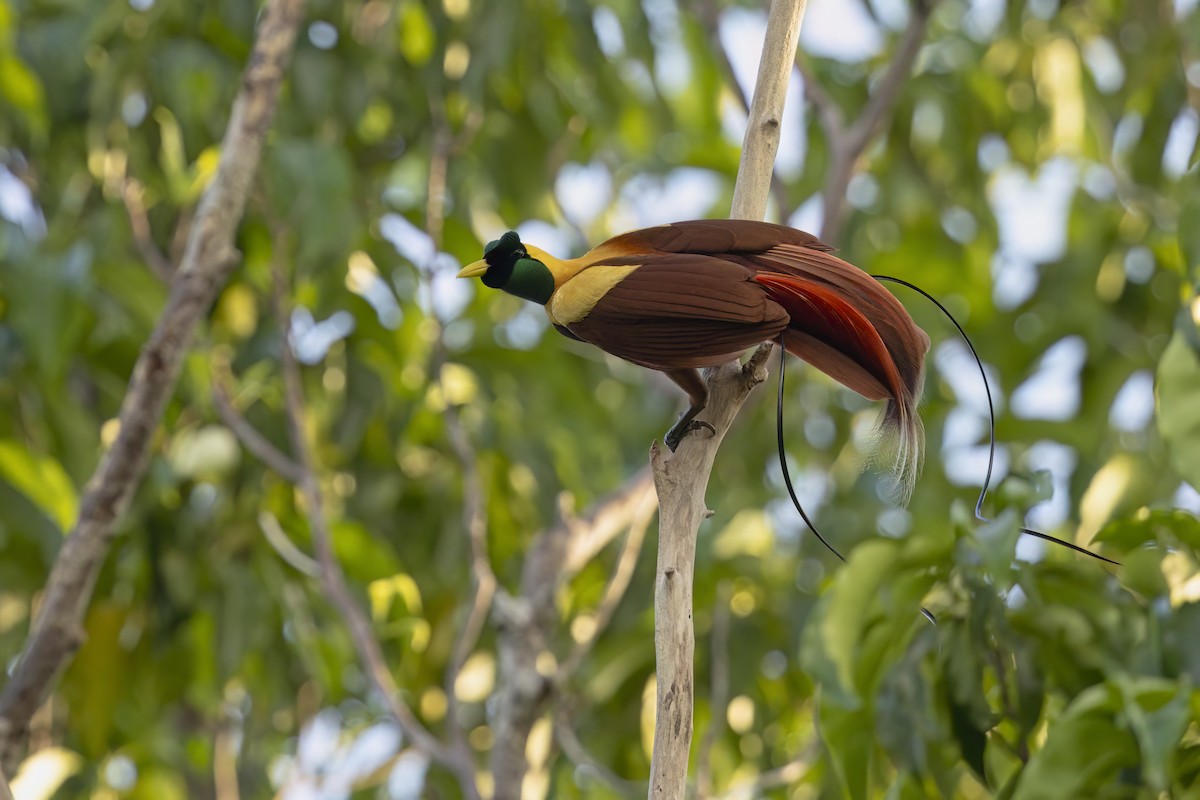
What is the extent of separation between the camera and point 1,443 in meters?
1.75

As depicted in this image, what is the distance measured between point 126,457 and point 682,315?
31.2 inches

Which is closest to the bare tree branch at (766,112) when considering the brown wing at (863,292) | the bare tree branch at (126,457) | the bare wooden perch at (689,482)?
the bare wooden perch at (689,482)

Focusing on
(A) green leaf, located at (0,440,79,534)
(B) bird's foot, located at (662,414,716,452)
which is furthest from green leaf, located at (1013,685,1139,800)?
(A) green leaf, located at (0,440,79,534)

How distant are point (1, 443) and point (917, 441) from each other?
49.8 inches

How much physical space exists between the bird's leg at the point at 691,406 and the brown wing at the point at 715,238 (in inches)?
3.6

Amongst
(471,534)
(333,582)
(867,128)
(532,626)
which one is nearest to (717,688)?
(532,626)

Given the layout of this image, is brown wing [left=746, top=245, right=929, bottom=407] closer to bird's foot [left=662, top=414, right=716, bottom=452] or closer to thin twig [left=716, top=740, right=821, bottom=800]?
bird's foot [left=662, top=414, right=716, bottom=452]

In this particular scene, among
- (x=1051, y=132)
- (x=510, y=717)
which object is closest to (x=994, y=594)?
(x=510, y=717)

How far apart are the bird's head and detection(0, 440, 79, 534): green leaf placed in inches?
39.5

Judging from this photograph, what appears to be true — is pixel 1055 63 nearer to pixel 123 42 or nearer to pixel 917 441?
pixel 123 42

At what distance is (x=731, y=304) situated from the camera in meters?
0.90

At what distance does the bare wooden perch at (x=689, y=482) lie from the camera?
0.95 meters

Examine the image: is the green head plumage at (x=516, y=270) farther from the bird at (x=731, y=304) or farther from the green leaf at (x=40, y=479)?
the green leaf at (x=40, y=479)

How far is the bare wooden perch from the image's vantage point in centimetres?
95
